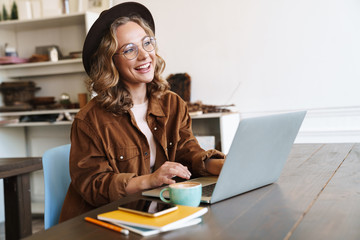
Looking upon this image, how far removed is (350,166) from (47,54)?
3.55 meters

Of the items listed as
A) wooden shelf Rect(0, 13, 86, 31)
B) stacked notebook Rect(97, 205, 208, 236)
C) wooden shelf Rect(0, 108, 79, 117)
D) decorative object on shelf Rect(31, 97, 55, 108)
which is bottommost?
wooden shelf Rect(0, 108, 79, 117)

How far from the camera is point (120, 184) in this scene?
132 cm

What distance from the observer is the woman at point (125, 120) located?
4.84 ft

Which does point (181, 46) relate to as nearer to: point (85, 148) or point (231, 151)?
point (85, 148)

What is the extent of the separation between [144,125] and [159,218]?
876mm

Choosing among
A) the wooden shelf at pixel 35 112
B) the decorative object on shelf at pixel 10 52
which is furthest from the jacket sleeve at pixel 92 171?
the decorative object on shelf at pixel 10 52

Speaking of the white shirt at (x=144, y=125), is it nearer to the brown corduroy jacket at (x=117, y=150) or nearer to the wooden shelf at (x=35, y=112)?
the brown corduroy jacket at (x=117, y=150)

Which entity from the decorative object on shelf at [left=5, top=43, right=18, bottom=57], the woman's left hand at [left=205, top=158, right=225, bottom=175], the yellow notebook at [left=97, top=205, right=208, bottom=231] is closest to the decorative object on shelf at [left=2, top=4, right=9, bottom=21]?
the decorative object on shelf at [left=5, top=43, right=18, bottom=57]

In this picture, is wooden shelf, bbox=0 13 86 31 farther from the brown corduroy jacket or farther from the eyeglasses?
the brown corduroy jacket

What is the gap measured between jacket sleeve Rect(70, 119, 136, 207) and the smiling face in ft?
1.02

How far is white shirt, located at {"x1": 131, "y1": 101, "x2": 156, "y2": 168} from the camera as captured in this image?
66.3 inches

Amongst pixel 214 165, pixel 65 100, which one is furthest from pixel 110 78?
pixel 65 100

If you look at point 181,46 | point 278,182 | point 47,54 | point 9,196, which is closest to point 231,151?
point 278,182

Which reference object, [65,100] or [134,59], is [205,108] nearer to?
[65,100]
